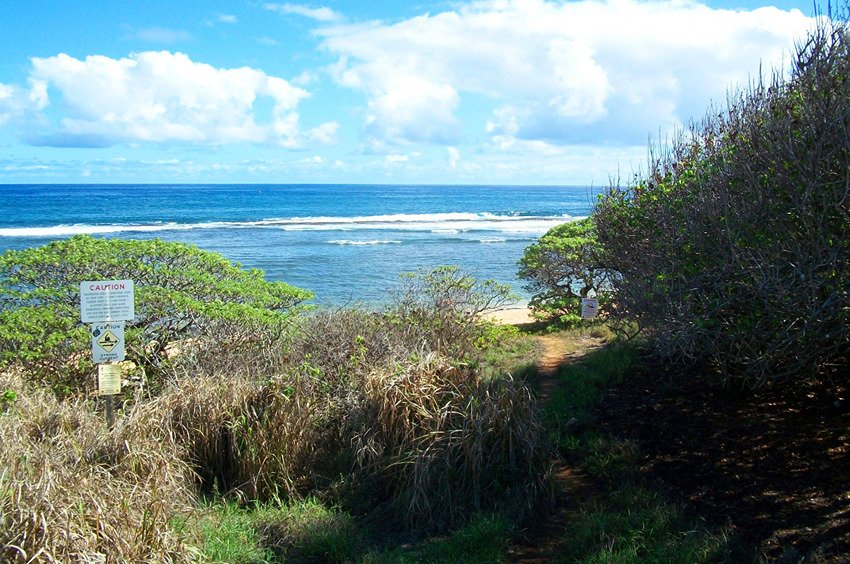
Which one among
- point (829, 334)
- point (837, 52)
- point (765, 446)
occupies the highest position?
point (837, 52)

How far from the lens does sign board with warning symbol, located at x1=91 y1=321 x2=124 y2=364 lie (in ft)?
23.3

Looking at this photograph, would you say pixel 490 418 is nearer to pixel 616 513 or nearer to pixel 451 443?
pixel 451 443

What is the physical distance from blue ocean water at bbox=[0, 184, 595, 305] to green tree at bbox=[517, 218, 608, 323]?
1.08 m

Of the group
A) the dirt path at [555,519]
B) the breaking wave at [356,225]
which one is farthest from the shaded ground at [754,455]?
the breaking wave at [356,225]

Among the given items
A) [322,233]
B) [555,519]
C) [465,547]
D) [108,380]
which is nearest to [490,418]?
[555,519]

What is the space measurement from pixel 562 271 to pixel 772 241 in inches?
390

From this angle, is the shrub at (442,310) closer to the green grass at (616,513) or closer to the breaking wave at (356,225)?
Answer: the green grass at (616,513)

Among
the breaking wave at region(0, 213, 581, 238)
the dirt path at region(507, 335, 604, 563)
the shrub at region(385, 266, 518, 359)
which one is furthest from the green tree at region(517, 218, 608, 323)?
the breaking wave at region(0, 213, 581, 238)

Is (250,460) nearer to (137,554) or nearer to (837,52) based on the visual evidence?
(137,554)

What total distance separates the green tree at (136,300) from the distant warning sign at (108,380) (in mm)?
1660

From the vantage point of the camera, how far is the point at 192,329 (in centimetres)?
929

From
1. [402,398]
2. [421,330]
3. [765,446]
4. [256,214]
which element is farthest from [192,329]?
[256,214]

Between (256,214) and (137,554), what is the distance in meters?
62.5

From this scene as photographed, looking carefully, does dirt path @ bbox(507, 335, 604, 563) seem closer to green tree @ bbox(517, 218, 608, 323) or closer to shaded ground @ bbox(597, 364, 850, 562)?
shaded ground @ bbox(597, 364, 850, 562)
